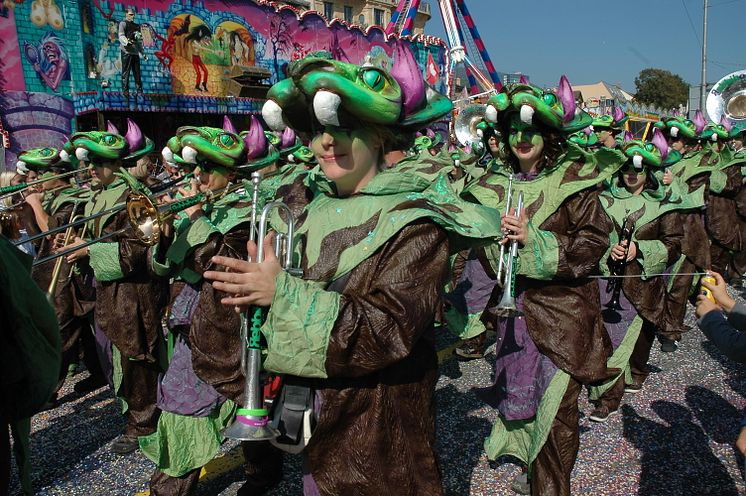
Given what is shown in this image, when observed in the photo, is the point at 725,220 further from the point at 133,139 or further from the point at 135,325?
the point at 135,325

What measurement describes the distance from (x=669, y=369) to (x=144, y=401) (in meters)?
4.73

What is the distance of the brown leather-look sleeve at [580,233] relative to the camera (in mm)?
3105

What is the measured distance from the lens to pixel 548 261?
10.0 feet

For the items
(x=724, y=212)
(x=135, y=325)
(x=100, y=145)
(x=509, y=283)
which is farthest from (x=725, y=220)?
(x=100, y=145)

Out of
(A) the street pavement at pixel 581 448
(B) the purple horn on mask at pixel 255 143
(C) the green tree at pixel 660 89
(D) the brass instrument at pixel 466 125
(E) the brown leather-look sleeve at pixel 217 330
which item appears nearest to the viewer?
(E) the brown leather-look sleeve at pixel 217 330

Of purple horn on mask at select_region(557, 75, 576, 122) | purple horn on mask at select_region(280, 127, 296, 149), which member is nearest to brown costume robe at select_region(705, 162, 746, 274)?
purple horn on mask at select_region(557, 75, 576, 122)

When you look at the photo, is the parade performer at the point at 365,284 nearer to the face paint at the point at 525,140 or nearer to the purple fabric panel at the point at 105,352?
the face paint at the point at 525,140

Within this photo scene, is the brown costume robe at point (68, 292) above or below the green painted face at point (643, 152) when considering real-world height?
below

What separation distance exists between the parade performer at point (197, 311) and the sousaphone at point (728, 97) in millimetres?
12232

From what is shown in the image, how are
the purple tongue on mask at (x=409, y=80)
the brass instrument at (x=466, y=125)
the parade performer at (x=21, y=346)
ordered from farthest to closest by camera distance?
the brass instrument at (x=466, y=125) → the purple tongue on mask at (x=409, y=80) → the parade performer at (x=21, y=346)

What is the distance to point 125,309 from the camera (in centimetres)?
419

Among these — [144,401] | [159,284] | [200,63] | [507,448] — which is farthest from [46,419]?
[200,63]

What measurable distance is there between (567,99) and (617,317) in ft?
6.39

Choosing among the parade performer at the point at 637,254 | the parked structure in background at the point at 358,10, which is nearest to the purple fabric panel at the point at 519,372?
the parade performer at the point at 637,254
